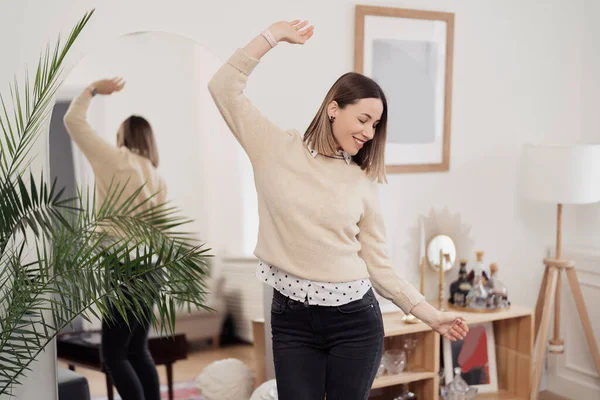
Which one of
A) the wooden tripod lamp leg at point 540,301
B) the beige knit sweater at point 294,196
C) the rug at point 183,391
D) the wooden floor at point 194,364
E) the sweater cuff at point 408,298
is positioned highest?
the beige knit sweater at point 294,196

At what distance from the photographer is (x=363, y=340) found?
6.52ft

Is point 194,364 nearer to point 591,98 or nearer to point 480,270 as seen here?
point 480,270

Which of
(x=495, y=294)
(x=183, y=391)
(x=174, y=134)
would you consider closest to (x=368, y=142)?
(x=174, y=134)

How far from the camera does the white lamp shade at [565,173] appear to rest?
3.02m

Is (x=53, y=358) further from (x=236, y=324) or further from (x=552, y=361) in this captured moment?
(x=552, y=361)

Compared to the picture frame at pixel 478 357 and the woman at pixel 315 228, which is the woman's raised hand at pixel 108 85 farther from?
the picture frame at pixel 478 357

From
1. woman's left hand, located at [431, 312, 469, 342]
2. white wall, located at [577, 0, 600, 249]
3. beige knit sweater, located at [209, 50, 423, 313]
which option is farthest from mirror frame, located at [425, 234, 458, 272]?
beige knit sweater, located at [209, 50, 423, 313]

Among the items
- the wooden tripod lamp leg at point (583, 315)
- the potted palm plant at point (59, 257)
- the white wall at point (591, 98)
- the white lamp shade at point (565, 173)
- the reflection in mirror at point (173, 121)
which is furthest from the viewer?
the white wall at point (591, 98)

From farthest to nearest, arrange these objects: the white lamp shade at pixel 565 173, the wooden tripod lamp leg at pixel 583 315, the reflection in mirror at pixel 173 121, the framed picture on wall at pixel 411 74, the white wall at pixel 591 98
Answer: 1. the white wall at pixel 591 98
2. the wooden tripod lamp leg at pixel 583 315
3. the white lamp shade at pixel 565 173
4. the framed picture on wall at pixel 411 74
5. the reflection in mirror at pixel 173 121

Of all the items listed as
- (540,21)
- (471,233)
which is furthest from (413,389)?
(540,21)

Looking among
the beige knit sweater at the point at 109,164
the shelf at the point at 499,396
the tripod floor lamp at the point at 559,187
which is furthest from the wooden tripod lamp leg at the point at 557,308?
the beige knit sweater at the point at 109,164

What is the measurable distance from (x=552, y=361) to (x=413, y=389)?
989 mm

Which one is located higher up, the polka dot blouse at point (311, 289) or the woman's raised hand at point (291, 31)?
the woman's raised hand at point (291, 31)

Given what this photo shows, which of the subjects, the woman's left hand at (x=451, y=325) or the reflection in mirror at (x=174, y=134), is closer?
the woman's left hand at (x=451, y=325)
